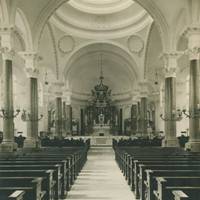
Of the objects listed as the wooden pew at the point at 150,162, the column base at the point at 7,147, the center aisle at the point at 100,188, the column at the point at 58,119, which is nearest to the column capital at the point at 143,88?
the column at the point at 58,119

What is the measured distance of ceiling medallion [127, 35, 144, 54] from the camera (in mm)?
28875

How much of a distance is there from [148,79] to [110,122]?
32.5 ft

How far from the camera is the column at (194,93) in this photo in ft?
45.9

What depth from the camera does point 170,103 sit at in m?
18.2

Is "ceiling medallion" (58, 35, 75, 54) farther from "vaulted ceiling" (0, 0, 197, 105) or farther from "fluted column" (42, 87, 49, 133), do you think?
"fluted column" (42, 87, 49, 133)

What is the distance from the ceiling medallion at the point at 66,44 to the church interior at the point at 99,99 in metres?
0.11

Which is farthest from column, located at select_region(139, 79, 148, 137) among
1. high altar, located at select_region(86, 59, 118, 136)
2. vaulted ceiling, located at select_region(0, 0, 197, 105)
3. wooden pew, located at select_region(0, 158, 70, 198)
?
wooden pew, located at select_region(0, 158, 70, 198)

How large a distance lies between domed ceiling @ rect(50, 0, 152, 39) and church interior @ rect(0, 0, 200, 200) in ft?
0.27

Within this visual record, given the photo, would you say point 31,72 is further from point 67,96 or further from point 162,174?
point 67,96

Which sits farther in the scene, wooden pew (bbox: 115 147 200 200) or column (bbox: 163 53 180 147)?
column (bbox: 163 53 180 147)

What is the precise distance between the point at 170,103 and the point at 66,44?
44.5 feet

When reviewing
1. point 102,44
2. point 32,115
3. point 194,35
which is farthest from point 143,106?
point 194,35

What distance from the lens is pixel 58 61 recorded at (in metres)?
29.8

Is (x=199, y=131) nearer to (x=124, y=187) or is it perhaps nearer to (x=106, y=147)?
(x=124, y=187)
